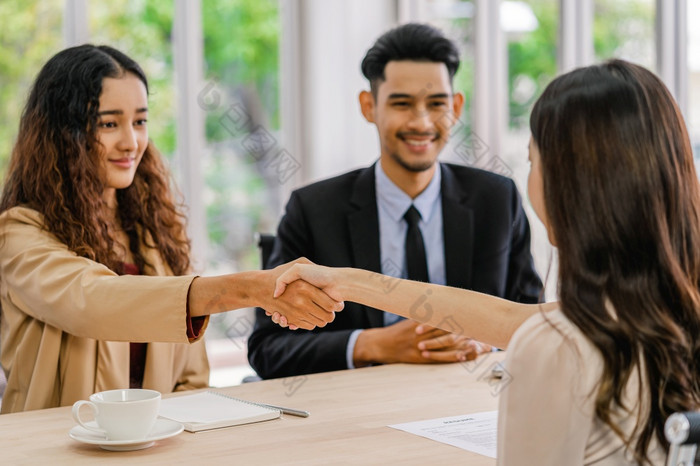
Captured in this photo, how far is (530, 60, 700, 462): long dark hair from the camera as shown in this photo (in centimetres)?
107

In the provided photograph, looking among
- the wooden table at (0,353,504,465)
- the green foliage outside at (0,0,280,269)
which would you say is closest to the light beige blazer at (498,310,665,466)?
the wooden table at (0,353,504,465)

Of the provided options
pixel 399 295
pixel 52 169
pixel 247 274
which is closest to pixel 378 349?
pixel 247 274

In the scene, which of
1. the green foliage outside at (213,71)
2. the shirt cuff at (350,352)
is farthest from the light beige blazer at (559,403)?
the green foliage outside at (213,71)

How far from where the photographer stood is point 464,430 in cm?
160

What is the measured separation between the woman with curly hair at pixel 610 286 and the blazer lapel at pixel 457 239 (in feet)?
4.86

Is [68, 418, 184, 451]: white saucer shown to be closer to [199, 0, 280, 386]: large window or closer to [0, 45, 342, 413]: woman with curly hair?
[0, 45, 342, 413]: woman with curly hair

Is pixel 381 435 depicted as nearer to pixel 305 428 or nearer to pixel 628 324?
pixel 305 428

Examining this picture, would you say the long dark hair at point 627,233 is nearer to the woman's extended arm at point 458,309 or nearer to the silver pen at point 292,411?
the woman's extended arm at point 458,309

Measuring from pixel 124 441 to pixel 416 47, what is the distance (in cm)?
175

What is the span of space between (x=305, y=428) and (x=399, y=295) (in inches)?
12.0

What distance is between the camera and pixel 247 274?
2.03 meters

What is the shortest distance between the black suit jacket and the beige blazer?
0.55 metres

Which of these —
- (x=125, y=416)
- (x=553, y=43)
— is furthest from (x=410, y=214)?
(x=553, y=43)

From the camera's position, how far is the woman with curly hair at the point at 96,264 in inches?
76.6
